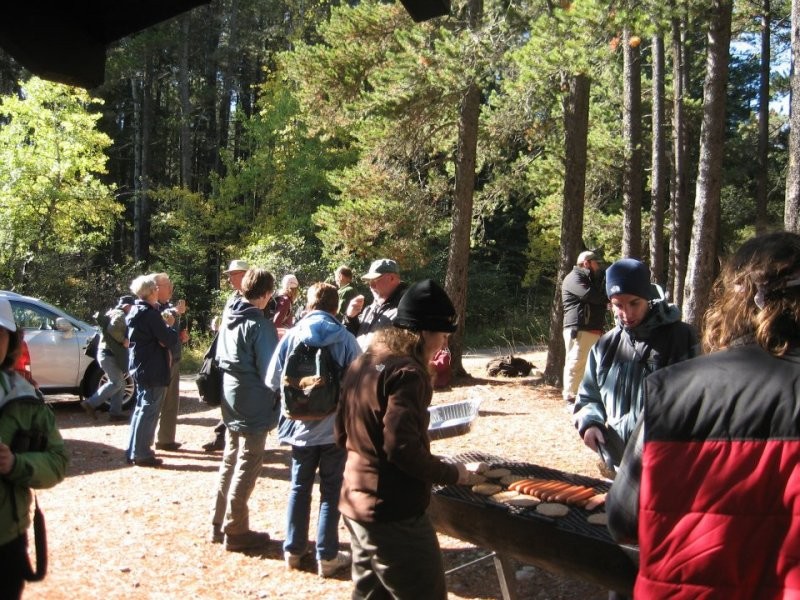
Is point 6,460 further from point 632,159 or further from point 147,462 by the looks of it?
point 632,159

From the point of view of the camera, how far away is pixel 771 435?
171 centimetres

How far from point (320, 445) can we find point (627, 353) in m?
2.08

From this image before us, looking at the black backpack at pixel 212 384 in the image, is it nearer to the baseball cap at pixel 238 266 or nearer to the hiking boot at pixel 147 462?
the baseball cap at pixel 238 266

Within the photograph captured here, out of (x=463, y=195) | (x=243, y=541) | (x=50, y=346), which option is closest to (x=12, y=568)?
(x=243, y=541)

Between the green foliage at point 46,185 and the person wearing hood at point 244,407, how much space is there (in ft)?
52.9

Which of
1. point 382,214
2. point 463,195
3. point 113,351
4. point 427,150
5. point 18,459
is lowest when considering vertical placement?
point 113,351

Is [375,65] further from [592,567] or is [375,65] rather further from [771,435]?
[771,435]

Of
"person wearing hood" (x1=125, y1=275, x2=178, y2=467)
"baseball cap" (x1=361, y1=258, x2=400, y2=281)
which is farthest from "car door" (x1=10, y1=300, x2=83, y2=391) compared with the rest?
"baseball cap" (x1=361, y1=258, x2=400, y2=281)

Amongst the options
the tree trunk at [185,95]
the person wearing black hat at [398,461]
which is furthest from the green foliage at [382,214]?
the tree trunk at [185,95]

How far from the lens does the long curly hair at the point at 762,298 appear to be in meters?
1.84

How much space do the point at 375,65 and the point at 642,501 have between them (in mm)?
13903

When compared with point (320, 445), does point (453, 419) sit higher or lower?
higher

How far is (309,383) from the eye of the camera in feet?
15.7

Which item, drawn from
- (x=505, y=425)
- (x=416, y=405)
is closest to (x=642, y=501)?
(x=416, y=405)
